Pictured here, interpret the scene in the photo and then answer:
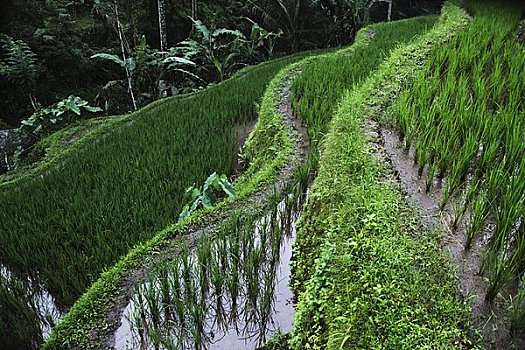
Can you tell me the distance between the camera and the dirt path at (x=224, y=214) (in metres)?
2.04

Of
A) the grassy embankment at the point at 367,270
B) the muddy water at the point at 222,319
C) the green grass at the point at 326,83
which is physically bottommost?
the muddy water at the point at 222,319

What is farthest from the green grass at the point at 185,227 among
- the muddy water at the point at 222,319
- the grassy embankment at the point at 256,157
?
the muddy water at the point at 222,319

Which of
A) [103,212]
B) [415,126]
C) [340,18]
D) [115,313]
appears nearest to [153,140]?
[103,212]

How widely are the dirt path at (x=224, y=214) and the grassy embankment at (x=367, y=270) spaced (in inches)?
22.3

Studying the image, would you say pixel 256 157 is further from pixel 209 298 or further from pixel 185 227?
pixel 209 298

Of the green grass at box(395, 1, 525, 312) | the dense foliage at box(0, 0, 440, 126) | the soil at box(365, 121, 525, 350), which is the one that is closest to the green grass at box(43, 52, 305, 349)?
the soil at box(365, 121, 525, 350)

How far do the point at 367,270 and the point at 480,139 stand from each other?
1.06 meters

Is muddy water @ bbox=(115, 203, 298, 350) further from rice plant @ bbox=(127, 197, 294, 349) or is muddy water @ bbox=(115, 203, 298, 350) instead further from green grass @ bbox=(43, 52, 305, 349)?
green grass @ bbox=(43, 52, 305, 349)

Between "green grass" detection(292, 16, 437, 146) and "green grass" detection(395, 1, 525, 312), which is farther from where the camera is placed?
"green grass" detection(292, 16, 437, 146)

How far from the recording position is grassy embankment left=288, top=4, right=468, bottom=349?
133 cm

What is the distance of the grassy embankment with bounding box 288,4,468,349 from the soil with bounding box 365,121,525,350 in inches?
2.0

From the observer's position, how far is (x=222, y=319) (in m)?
2.01

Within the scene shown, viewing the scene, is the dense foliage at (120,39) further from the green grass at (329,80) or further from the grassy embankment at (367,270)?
the grassy embankment at (367,270)

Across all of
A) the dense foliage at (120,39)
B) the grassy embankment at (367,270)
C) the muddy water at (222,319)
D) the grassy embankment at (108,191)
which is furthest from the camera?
the dense foliage at (120,39)
